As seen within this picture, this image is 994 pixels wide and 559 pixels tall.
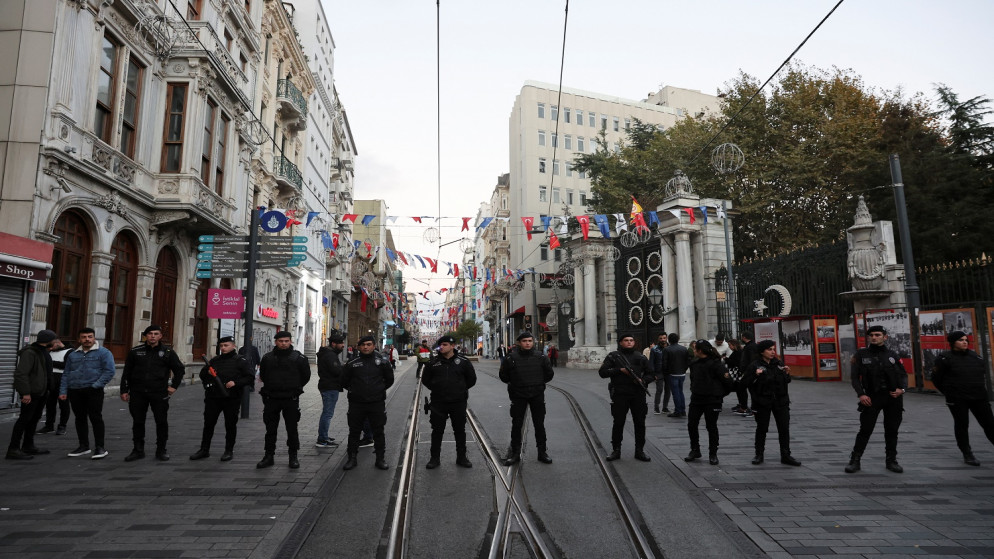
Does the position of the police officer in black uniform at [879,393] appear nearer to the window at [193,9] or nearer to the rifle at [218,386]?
the rifle at [218,386]

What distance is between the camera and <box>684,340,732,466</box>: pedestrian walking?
747cm

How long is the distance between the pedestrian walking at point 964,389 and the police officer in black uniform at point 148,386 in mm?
9522

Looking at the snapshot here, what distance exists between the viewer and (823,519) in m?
5.09

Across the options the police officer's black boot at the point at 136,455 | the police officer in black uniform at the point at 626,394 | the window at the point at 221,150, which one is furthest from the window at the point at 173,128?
the police officer in black uniform at the point at 626,394

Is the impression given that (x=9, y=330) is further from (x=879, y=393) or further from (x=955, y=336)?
(x=955, y=336)

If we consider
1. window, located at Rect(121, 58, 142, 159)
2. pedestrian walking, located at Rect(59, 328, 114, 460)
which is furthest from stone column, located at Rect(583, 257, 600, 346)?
pedestrian walking, located at Rect(59, 328, 114, 460)

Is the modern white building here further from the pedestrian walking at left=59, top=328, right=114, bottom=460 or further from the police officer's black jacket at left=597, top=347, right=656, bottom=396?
the pedestrian walking at left=59, top=328, right=114, bottom=460

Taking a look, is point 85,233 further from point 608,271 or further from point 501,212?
point 501,212

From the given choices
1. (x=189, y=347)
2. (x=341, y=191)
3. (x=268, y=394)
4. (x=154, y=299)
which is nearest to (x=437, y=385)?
(x=268, y=394)

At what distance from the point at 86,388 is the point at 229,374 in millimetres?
1744

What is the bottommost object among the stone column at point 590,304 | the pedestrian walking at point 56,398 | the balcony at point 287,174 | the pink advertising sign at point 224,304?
the pedestrian walking at point 56,398

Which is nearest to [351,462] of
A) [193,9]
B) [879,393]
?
[879,393]

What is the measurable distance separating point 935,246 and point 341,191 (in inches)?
1635

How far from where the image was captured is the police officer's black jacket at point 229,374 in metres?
7.70
